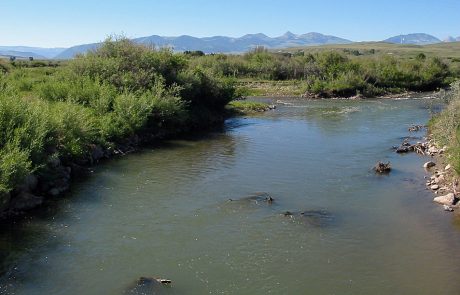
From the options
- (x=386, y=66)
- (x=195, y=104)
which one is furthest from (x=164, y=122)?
(x=386, y=66)

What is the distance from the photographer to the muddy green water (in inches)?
566

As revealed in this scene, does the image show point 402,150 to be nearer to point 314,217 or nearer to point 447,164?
point 447,164

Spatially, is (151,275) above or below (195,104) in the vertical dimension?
below

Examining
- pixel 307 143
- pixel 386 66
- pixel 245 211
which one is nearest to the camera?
pixel 245 211

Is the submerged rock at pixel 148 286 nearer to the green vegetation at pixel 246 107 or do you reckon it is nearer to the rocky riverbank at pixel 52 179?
the rocky riverbank at pixel 52 179

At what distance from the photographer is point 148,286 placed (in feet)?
45.6

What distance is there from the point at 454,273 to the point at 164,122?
26.7 metres

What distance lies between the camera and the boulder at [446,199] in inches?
818

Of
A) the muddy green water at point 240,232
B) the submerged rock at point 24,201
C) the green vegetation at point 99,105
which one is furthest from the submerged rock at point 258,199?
the green vegetation at point 99,105

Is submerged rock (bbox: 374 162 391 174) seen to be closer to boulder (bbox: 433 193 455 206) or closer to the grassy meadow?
boulder (bbox: 433 193 455 206)

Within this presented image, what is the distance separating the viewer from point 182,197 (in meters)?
21.8

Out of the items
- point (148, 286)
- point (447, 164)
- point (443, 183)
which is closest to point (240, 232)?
point (148, 286)

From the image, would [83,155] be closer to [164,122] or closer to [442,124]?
[164,122]

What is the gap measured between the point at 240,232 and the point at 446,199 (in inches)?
385
